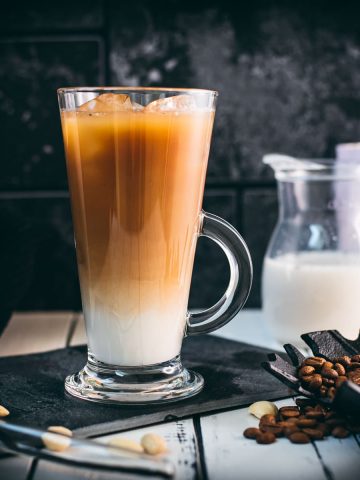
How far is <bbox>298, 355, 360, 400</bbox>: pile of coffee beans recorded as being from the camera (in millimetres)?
858

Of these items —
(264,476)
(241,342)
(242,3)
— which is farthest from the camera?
(242,3)

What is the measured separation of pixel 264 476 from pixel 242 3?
3.45 feet

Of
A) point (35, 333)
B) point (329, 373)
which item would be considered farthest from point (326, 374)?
point (35, 333)

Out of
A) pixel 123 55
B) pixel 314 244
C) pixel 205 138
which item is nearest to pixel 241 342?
pixel 314 244

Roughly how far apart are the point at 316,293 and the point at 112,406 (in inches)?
17.8

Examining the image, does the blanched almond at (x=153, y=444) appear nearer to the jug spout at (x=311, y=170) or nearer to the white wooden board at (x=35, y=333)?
the white wooden board at (x=35, y=333)

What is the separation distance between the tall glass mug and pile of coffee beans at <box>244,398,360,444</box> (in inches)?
4.9

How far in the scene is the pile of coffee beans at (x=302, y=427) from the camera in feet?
2.65

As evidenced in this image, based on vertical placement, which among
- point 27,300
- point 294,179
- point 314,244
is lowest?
point 27,300

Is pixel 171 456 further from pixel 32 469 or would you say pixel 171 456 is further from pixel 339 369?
pixel 339 369

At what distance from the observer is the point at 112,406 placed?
874 millimetres

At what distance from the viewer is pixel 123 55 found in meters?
1.54

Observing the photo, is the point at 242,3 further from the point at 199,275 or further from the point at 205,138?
the point at 205,138

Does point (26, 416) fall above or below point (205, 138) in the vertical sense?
below
